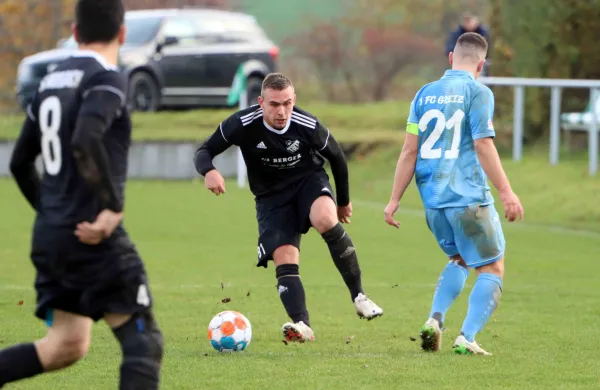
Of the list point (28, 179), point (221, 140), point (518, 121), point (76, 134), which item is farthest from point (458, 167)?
point (518, 121)

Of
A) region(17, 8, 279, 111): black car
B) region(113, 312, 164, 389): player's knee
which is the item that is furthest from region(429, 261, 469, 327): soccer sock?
region(17, 8, 279, 111): black car

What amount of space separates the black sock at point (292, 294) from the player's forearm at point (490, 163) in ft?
5.19

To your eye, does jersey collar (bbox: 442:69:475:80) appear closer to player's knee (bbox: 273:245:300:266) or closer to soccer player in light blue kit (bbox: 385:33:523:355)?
soccer player in light blue kit (bbox: 385:33:523:355)

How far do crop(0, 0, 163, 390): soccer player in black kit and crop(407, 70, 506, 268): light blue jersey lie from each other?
101 inches

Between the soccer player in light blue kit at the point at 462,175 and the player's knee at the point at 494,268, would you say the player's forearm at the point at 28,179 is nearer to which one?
the soccer player in light blue kit at the point at 462,175

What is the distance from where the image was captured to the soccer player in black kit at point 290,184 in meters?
7.91

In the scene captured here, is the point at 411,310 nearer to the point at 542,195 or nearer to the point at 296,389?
the point at 296,389

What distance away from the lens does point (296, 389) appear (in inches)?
244

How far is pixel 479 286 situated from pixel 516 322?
1933mm

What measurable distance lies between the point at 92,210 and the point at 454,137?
283cm

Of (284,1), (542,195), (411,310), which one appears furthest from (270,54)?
(284,1)

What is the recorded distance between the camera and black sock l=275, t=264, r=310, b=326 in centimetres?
793

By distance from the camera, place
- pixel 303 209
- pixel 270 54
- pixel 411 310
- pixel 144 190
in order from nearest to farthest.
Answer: pixel 303 209, pixel 411 310, pixel 144 190, pixel 270 54

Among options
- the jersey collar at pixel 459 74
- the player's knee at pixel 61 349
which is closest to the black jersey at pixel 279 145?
the jersey collar at pixel 459 74
